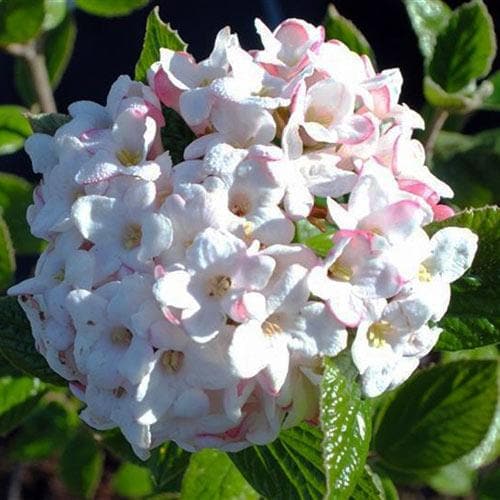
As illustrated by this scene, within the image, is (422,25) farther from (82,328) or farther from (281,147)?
(82,328)

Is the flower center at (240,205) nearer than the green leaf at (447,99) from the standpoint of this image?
Yes

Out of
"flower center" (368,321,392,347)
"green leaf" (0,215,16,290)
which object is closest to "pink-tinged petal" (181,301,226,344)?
"flower center" (368,321,392,347)

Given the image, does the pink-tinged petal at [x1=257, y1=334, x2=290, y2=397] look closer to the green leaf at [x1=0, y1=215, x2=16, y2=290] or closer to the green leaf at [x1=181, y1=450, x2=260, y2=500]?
the green leaf at [x1=181, y1=450, x2=260, y2=500]

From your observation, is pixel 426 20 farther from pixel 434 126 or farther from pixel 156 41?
pixel 156 41

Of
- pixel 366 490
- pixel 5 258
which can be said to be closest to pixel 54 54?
pixel 5 258

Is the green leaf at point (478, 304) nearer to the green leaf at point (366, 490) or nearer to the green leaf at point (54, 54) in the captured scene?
the green leaf at point (366, 490)

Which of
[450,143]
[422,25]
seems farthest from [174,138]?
[450,143]

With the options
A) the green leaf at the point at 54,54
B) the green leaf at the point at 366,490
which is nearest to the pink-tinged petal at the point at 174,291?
the green leaf at the point at 366,490
